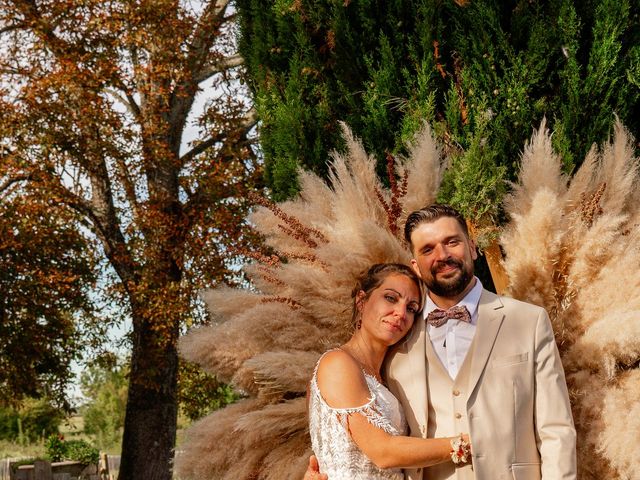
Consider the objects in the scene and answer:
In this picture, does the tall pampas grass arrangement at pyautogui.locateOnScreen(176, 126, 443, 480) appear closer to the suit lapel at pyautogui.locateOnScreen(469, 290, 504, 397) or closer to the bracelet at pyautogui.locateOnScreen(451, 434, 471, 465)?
the suit lapel at pyautogui.locateOnScreen(469, 290, 504, 397)

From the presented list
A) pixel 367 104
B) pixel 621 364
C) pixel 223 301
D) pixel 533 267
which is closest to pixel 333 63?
pixel 367 104

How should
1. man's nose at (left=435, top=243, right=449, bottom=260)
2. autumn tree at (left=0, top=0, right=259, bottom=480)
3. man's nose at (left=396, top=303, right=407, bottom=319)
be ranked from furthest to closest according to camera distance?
autumn tree at (left=0, top=0, right=259, bottom=480), man's nose at (left=396, top=303, right=407, bottom=319), man's nose at (left=435, top=243, right=449, bottom=260)

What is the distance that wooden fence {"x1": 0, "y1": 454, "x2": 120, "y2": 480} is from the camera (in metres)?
13.3

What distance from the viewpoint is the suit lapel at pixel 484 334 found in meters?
2.81

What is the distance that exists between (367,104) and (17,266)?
27.9 feet

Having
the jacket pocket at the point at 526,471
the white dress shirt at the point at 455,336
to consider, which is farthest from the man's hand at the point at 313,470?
the jacket pocket at the point at 526,471

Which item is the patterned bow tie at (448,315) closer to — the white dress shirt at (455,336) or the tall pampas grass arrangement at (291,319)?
the white dress shirt at (455,336)

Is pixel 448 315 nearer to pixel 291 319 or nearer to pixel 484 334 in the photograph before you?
pixel 484 334

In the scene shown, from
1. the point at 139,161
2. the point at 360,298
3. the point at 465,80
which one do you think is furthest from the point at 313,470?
the point at 139,161

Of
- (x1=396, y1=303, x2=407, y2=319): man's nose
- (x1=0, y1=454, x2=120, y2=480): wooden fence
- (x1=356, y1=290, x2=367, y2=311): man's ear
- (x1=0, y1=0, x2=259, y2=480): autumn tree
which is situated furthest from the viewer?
(x1=0, y1=454, x2=120, y2=480): wooden fence

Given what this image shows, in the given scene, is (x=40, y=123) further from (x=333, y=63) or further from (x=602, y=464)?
(x=602, y=464)

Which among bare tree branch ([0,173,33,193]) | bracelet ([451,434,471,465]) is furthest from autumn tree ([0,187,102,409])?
bracelet ([451,434,471,465])

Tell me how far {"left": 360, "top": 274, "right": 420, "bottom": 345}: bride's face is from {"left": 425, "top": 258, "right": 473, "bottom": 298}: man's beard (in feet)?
0.49

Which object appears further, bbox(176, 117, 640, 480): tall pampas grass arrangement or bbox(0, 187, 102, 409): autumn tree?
bbox(0, 187, 102, 409): autumn tree
